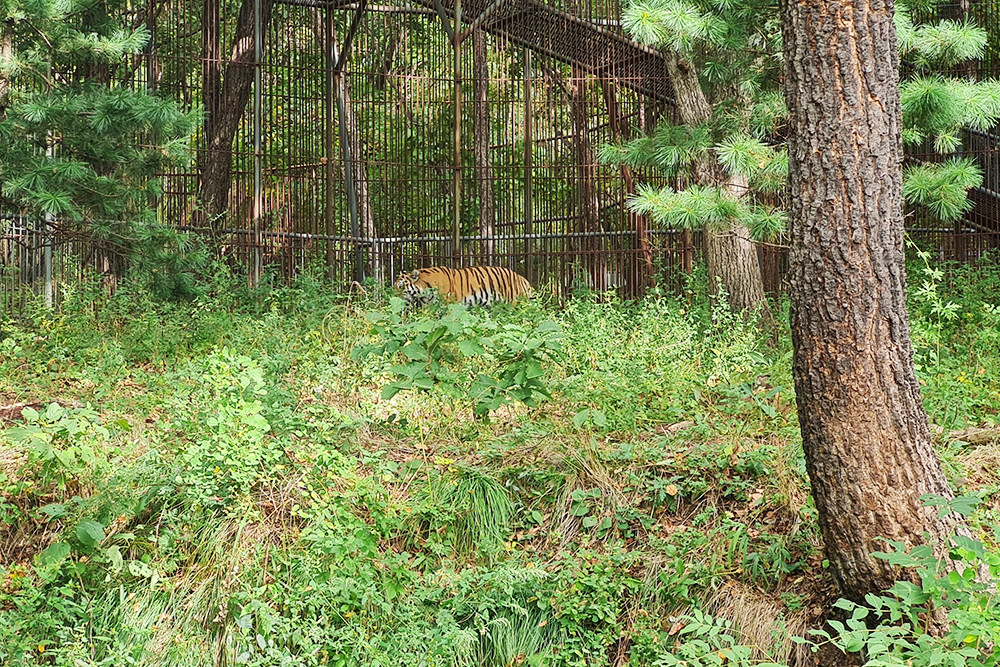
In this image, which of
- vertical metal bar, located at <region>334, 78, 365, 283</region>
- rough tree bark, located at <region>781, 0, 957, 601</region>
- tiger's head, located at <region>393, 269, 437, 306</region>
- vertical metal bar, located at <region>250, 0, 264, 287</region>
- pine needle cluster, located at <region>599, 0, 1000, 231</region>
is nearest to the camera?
rough tree bark, located at <region>781, 0, 957, 601</region>

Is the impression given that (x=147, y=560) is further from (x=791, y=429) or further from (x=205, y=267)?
(x=205, y=267)

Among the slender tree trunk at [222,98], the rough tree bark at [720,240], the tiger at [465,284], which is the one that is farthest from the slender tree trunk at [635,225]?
the slender tree trunk at [222,98]

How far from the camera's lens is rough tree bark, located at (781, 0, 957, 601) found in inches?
143

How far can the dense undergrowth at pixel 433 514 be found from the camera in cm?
410

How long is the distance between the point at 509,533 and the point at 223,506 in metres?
1.29

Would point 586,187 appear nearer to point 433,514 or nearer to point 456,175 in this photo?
point 456,175

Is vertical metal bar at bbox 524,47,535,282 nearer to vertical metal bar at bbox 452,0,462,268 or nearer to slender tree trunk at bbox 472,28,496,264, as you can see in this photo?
slender tree trunk at bbox 472,28,496,264

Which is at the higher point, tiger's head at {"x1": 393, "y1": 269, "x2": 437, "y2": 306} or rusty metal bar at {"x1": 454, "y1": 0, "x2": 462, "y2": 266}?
rusty metal bar at {"x1": 454, "y1": 0, "x2": 462, "y2": 266}

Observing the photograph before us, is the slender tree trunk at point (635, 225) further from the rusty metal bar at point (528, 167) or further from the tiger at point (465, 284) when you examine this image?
the tiger at point (465, 284)

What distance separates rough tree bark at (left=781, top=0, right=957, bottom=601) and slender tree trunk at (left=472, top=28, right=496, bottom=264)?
23.6 ft

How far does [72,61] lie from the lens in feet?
23.3

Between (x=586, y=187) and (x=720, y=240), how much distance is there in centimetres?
286

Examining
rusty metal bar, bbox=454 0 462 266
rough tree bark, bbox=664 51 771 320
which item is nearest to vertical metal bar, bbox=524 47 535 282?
rusty metal bar, bbox=454 0 462 266

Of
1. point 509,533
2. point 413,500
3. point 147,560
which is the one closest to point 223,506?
point 147,560
